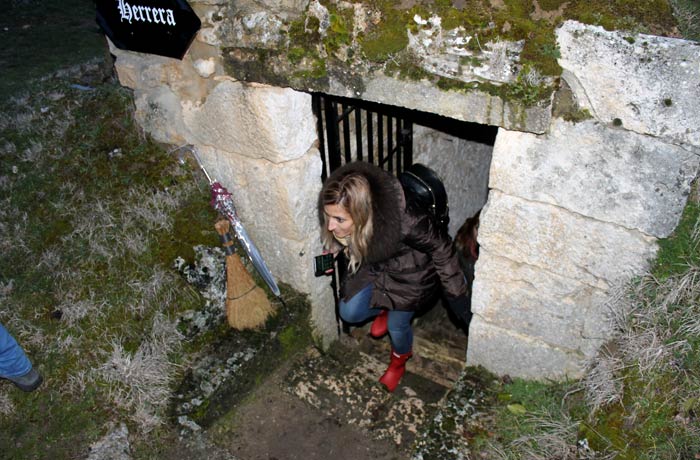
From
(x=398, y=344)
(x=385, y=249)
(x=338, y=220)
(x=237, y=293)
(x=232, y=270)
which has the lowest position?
(x=398, y=344)

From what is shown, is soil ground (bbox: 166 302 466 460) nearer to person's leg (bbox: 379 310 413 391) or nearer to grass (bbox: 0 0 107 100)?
person's leg (bbox: 379 310 413 391)

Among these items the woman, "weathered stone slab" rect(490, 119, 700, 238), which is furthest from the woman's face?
"weathered stone slab" rect(490, 119, 700, 238)

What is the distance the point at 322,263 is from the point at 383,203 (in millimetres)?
775

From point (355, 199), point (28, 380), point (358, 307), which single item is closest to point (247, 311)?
point (358, 307)

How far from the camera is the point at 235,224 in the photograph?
143 inches

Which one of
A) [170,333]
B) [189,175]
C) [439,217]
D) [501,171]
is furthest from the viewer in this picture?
[189,175]

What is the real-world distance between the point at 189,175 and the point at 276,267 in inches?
34.8

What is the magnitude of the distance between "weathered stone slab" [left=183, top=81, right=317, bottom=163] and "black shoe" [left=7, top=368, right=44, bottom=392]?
5.48ft

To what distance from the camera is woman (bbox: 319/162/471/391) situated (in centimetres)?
295

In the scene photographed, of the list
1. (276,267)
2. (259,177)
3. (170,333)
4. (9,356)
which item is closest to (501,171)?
(259,177)

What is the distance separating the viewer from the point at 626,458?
7.63 feet

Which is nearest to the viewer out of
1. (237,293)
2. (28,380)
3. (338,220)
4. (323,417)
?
(28,380)

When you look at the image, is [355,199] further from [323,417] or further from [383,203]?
[323,417]

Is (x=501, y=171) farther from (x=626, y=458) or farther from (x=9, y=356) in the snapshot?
(x=9, y=356)
